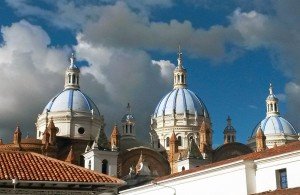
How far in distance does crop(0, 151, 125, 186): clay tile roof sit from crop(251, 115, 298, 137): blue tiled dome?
206 feet

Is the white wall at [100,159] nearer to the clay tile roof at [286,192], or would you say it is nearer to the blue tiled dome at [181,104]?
the blue tiled dome at [181,104]

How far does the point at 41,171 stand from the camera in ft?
63.6

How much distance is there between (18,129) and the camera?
5631cm

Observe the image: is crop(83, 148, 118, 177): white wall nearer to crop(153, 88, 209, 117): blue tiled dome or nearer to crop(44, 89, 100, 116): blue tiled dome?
crop(44, 89, 100, 116): blue tiled dome

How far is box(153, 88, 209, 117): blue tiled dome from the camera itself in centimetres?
7094

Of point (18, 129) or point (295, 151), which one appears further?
point (18, 129)

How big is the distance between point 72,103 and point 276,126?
33.3m

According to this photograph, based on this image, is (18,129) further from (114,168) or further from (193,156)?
(193,156)

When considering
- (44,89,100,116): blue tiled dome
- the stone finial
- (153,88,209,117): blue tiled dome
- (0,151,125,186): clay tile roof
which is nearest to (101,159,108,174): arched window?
the stone finial

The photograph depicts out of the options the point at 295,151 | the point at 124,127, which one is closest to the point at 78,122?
the point at 124,127

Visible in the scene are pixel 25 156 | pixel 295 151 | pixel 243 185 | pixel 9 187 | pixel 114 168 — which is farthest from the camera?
pixel 114 168

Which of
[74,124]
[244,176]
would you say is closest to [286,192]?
[244,176]

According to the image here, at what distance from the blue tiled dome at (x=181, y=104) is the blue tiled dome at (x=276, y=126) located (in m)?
12.9

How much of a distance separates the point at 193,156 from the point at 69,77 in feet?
68.0
